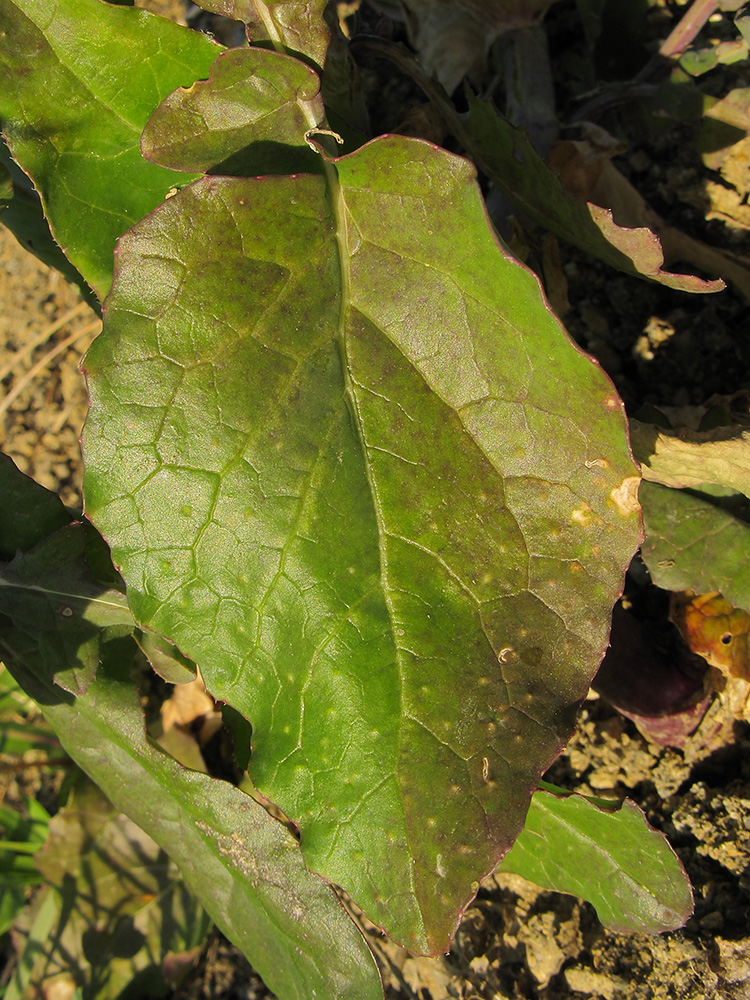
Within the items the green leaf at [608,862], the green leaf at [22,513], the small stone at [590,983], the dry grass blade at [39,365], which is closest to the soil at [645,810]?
the small stone at [590,983]

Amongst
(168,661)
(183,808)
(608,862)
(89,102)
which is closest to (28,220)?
(89,102)

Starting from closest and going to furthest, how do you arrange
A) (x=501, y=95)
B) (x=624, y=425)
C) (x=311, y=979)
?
(x=624, y=425) → (x=311, y=979) → (x=501, y=95)

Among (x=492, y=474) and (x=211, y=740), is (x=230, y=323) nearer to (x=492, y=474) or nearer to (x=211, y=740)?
(x=492, y=474)

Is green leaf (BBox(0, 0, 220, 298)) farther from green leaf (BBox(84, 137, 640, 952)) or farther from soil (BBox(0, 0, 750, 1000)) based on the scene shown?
soil (BBox(0, 0, 750, 1000))

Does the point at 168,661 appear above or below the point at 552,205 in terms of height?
below

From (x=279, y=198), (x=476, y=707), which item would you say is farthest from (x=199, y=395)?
(x=476, y=707)

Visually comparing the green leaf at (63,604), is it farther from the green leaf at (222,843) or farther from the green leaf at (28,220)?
the green leaf at (28,220)

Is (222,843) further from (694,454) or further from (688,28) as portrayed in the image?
(688,28)
